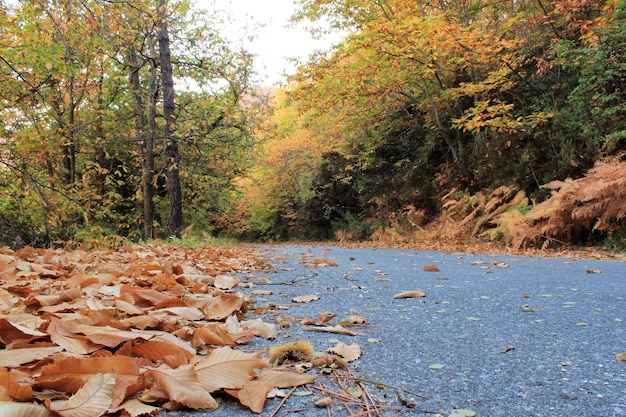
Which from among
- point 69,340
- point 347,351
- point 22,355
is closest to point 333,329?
point 347,351

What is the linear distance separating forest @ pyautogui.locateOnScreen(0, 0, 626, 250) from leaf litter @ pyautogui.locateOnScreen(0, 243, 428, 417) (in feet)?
5.43

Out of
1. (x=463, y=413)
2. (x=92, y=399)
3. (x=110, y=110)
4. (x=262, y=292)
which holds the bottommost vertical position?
(x=262, y=292)

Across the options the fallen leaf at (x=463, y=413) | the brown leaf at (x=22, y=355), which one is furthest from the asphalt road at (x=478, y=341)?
the brown leaf at (x=22, y=355)

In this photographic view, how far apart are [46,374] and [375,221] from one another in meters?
12.6

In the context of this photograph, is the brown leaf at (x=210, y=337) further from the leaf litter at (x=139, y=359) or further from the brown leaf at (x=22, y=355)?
the brown leaf at (x=22, y=355)

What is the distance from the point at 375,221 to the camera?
526 inches

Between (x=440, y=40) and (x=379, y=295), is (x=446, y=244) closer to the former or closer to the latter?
(x=440, y=40)

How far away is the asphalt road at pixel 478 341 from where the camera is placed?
115cm

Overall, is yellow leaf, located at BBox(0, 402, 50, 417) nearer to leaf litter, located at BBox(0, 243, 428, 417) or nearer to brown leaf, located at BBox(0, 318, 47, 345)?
leaf litter, located at BBox(0, 243, 428, 417)

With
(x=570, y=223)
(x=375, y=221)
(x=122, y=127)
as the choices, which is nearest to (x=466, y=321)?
(x=570, y=223)

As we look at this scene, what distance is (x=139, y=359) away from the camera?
1245mm

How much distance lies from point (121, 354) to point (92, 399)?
1.23ft

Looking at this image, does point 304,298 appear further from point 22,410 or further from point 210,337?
point 22,410

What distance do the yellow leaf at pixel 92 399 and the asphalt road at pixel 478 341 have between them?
6.4 inches
